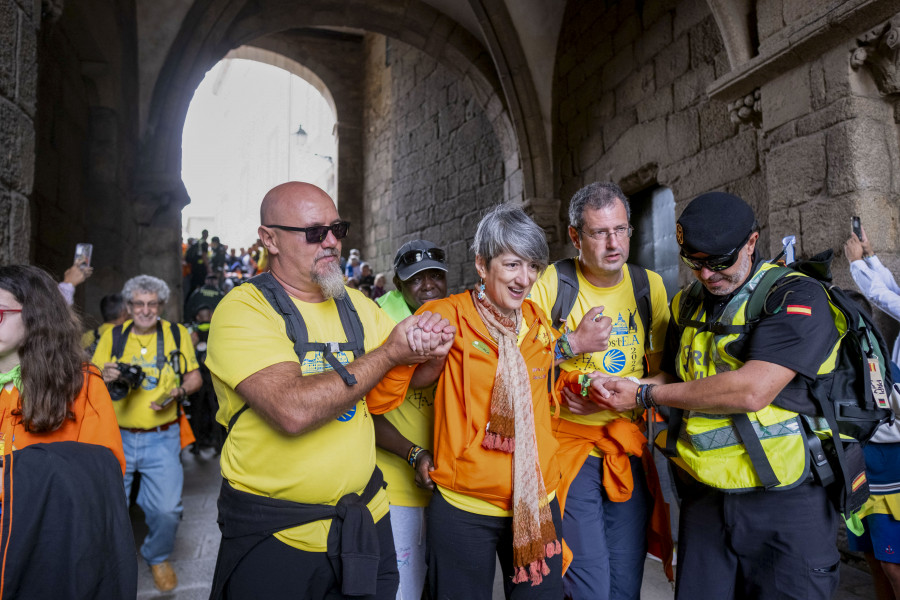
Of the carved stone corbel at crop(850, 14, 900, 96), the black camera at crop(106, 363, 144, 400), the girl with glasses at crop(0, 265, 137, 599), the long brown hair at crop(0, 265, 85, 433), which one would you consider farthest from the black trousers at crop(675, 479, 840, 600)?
the black camera at crop(106, 363, 144, 400)

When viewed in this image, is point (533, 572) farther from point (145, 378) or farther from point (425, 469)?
point (145, 378)

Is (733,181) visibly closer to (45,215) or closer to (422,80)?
(45,215)

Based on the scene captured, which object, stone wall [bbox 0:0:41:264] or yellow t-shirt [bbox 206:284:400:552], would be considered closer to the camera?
yellow t-shirt [bbox 206:284:400:552]

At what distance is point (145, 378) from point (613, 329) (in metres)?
2.77

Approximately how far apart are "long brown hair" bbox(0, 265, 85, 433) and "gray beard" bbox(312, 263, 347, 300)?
0.81 meters

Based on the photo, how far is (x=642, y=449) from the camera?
225 cm

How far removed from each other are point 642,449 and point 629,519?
0.89ft

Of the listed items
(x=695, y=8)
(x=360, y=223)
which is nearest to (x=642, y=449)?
(x=695, y=8)

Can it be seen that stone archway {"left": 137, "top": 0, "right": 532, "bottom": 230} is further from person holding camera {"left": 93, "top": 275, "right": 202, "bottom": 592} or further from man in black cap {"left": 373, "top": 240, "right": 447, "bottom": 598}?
man in black cap {"left": 373, "top": 240, "right": 447, "bottom": 598}

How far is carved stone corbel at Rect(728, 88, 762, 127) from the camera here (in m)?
3.91

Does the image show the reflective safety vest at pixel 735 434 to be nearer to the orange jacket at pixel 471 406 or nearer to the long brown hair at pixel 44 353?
the orange jacket at pixel 471 406

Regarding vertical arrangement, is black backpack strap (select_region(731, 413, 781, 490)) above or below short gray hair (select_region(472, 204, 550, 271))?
below

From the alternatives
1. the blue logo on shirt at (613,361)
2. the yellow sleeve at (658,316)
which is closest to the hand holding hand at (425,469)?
the blue logo on shirt at (613,361)

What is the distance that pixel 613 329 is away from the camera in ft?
7.45
